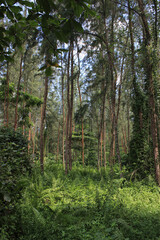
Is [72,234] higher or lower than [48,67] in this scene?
lower

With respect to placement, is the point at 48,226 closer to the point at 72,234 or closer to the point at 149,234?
the point at 72,234

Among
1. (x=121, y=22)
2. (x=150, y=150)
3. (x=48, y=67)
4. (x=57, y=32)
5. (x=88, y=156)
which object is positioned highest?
(x=121, y=22)

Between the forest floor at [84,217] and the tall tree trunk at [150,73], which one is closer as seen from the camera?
the forest floor at [84,217]

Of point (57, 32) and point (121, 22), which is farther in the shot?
point (121, 22)

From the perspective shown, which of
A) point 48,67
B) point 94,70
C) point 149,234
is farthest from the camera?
point 94,70

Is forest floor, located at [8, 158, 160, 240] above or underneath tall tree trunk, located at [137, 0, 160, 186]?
underneath

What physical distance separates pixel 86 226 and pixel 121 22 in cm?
977

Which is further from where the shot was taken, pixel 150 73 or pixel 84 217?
pixel 150 73

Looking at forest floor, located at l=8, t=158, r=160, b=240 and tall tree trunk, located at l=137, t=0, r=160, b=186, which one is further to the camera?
tall tree trunk, located at l=137, t=0, r=160, b=186

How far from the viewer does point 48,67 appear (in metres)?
1.35

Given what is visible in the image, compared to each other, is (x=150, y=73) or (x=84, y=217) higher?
(x=150, y=73)

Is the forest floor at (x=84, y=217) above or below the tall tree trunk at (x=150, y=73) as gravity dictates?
below

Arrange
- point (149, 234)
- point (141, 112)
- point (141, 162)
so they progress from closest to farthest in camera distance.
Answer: point (149, 234), point (141, 162), point (141, 112)

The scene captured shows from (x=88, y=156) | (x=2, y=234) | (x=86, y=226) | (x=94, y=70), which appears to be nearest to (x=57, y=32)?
(x=2, y=234)
